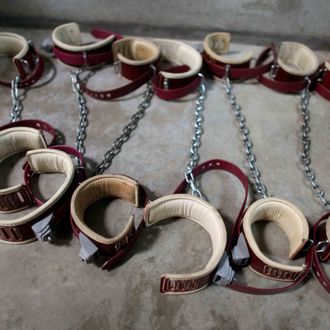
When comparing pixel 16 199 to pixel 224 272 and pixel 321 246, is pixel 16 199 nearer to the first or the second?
pixel 224 272

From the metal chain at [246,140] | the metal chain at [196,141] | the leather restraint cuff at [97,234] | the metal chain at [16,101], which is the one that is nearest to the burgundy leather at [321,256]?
the metal chain at [246,140]

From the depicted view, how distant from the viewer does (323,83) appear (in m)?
3.79

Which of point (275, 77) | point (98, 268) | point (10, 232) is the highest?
point (275, 77)

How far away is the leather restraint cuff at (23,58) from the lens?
3705 millimetres

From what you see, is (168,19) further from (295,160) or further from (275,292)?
(275,292)

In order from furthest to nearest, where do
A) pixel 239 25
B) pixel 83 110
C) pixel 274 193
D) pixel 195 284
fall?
pixel 239 25
pixel 83 110
pixel 274 193
pixel 195 284

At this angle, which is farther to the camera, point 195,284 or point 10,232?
point 10,232

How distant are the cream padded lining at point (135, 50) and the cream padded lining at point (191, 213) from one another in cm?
176

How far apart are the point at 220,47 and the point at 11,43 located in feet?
7.90

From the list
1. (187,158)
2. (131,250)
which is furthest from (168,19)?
(131,250)

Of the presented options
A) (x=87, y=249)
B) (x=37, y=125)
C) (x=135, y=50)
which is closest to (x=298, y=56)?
(x=135, y=50)

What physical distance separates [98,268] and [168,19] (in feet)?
10.4

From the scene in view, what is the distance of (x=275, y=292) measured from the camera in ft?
8.07

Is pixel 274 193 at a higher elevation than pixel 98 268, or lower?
higher
